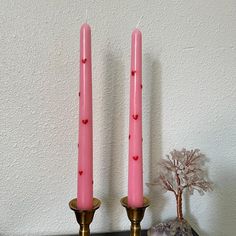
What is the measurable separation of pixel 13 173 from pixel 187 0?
0.43 meters

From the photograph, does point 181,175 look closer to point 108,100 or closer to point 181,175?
point 181,175

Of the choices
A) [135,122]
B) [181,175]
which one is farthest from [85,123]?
[181,175]

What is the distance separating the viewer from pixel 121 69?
49cm

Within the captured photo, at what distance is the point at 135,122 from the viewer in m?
0.42

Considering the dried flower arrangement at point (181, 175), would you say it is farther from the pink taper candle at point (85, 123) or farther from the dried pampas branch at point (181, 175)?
the pink taper candle at point (85, 123)

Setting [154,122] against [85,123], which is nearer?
[85,123]

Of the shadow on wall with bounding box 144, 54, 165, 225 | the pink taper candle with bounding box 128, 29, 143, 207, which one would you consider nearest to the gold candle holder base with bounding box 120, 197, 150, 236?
the pink taper candle with bounding box 128, 29, 143, 207

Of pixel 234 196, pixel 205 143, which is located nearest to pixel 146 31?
pixel 205 143

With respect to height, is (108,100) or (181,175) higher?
(108,100)

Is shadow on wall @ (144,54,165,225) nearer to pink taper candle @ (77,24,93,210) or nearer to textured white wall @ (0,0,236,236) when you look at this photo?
textured white wall @ (0,0,236,236)

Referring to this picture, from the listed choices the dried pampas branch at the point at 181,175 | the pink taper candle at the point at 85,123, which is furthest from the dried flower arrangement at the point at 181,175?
the pink taper candle at the point at 85,123

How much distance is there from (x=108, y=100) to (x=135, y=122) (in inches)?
3.8

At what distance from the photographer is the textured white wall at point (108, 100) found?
0.46 m

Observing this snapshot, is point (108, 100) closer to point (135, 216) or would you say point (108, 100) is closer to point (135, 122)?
point (135, 122)
